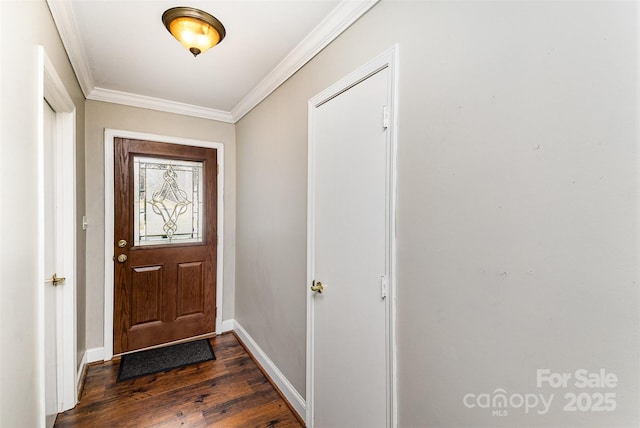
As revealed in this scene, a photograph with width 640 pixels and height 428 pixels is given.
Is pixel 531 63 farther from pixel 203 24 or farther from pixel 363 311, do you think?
pixel 203 24

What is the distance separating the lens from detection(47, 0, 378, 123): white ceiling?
1.51 m

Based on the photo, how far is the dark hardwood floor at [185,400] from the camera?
1.92 metres

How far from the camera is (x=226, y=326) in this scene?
325 cm

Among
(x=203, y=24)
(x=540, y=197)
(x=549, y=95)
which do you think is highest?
(x=203, y=24)

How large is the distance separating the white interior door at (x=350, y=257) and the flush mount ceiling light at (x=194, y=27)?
2.27ft

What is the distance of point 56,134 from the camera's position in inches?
77.0

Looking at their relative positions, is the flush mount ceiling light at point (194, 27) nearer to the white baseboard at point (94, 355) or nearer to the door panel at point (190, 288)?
the door panel at point (190, 288)

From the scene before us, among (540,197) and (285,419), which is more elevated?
(540,197)

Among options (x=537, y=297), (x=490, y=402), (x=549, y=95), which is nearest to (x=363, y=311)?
(x=490, y=402)

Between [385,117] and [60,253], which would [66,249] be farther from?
[385,117]

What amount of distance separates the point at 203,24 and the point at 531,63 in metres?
1.56

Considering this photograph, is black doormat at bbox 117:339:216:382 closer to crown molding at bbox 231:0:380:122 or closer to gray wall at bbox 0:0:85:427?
gray wall at bbox 0:0:85:427

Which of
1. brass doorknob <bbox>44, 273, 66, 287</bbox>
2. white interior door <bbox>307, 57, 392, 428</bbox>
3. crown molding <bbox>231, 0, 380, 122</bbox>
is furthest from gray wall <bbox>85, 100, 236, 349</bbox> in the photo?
white interior door <bbox>307, 57, 392, 428</bbox>

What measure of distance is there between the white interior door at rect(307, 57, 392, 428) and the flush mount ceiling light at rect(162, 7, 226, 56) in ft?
2.27
